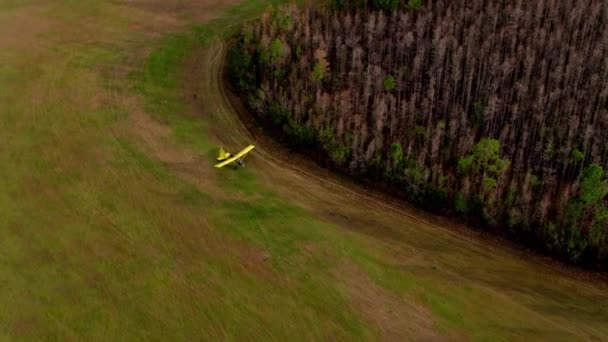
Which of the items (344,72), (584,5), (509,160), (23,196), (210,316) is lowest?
(210,316)

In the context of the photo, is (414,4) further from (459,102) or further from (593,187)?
(593,187)

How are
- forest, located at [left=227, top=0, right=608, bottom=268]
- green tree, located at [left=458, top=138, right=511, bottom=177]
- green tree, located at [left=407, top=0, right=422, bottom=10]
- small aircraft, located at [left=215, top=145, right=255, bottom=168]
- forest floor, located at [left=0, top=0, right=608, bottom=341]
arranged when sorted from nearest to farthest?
1. forest floor, located at [left=0, top=0, right=608, bottom=341]
2. forest, located at [left=227, top=0, right=608, bottom=268]
3. green tree, located at [left=458, top=138, right=511, bottom=177]
4. small aircraft, located at [left=215, top=145, right=255, bottom=168]
5. green tree, located at [left=407, top=0, right=422, bottom=10]

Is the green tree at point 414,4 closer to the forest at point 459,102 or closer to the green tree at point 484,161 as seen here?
the forest at point 459,102

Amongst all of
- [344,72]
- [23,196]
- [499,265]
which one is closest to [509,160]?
Result: [499,265]

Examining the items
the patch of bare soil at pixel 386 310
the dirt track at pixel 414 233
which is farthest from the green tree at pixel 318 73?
the patch of bare soil at pixel 386 310

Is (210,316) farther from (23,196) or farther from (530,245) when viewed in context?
(530,245)

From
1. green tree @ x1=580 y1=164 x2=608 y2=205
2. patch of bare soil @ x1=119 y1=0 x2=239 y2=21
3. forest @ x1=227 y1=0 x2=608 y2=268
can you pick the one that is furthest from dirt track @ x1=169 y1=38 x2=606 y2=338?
patch of bare soil @ x1=119 y1=0 x2=239 y2=21

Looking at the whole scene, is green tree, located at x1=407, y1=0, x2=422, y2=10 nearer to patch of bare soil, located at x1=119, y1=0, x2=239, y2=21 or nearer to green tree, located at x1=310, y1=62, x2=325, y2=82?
green tree, located at x1=310, y1=62, x2=325, y2=82
